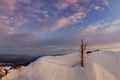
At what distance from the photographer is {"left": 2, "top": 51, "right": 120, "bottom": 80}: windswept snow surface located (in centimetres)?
1302

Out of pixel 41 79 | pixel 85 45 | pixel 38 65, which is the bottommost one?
pixel 41 79

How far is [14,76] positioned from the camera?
14.2 metres

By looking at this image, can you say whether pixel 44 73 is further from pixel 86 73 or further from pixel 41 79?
pixel 86 73

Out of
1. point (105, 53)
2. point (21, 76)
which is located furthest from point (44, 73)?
point (105, 53)

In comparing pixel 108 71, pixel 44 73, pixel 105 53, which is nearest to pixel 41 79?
pixel 44 73

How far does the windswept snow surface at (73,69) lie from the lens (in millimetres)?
13023

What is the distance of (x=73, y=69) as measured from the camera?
44.5 ft

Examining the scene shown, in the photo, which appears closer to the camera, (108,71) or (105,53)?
(108,71)

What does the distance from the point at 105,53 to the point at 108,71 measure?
8.29ft

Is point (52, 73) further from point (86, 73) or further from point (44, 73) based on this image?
point (86, 73)

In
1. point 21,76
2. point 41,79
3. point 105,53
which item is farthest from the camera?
point 105,53

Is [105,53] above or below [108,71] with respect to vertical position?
above

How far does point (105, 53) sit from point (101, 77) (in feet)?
11.0

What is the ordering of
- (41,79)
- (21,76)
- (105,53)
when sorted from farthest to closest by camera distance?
(105,53) < (21,76) < (41,79)
